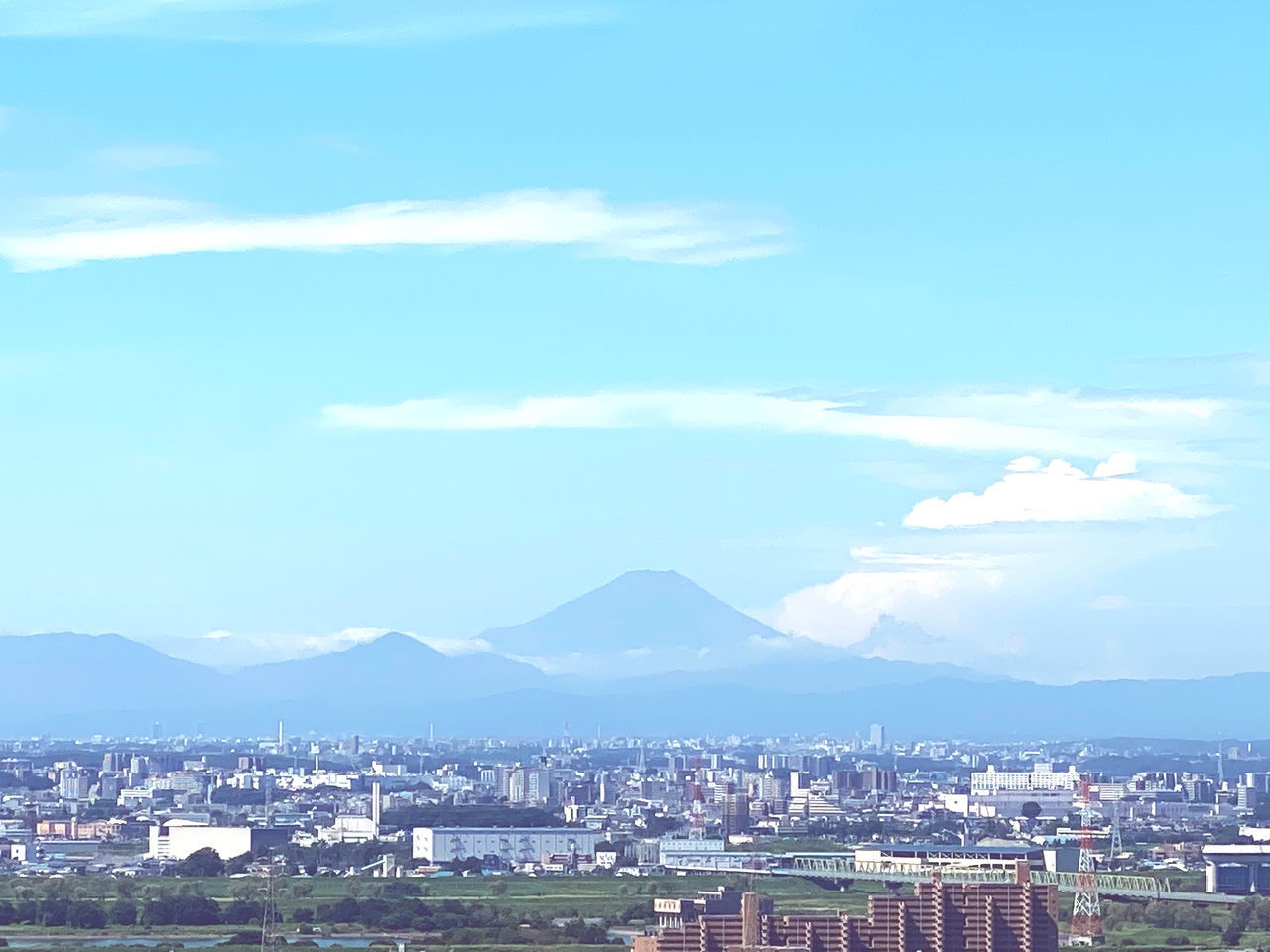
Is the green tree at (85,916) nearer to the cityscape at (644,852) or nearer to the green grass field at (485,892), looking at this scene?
the cityscape at (644,852)

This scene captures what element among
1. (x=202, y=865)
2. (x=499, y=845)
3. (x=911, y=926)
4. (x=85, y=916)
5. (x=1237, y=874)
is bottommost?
(x=85, y=916)

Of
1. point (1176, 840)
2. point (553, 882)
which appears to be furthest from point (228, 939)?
point (1176, 840)

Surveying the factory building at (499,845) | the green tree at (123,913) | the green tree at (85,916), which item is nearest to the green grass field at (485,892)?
the green tree at (85,916)

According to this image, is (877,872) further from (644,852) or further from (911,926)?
(911,926)

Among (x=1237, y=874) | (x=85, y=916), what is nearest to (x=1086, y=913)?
(x=1237, y=874)

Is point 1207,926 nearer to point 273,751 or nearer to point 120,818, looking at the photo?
point 120,818
